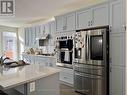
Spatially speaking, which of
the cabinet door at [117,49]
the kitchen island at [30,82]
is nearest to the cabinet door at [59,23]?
the cabinet door at [117,49]

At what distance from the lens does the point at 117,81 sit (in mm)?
2938

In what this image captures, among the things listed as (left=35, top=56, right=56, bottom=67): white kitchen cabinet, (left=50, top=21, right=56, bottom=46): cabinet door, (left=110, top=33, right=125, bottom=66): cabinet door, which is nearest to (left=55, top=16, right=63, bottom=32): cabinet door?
(left=50, top=21, right=56, bottom=46): cabinet door

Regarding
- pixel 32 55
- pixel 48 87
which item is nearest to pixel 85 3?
pixel 48 87

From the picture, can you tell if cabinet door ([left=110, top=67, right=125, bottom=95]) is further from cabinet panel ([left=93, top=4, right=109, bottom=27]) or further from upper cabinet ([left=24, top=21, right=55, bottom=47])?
upper cabinet ([left=24, top=21, right=55, bottom=47])

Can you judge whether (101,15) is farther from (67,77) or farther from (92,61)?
(67,77)

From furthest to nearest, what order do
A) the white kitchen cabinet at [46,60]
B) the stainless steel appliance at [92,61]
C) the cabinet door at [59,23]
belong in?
the white kitchen cabinet at [46,60]
the cabinet door at [59,23]
the stainless steel appliance at [92,61]

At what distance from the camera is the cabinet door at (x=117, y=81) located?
2.85m

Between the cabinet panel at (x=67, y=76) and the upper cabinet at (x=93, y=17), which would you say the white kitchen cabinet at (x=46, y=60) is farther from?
the upper cabinet at (x=93, y=17)

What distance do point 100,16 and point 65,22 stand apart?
140 centimetres

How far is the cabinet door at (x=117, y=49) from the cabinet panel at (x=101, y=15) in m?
0.40

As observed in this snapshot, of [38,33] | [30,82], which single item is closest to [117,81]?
[30,82]

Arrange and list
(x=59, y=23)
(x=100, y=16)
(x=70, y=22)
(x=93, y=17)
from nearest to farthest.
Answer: (x=100, y=16)
(x=93, y=17)
(x=70, y=22)
(x=59, y=23)

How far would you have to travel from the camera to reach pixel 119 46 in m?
2.90

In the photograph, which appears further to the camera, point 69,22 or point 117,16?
point 69,22
